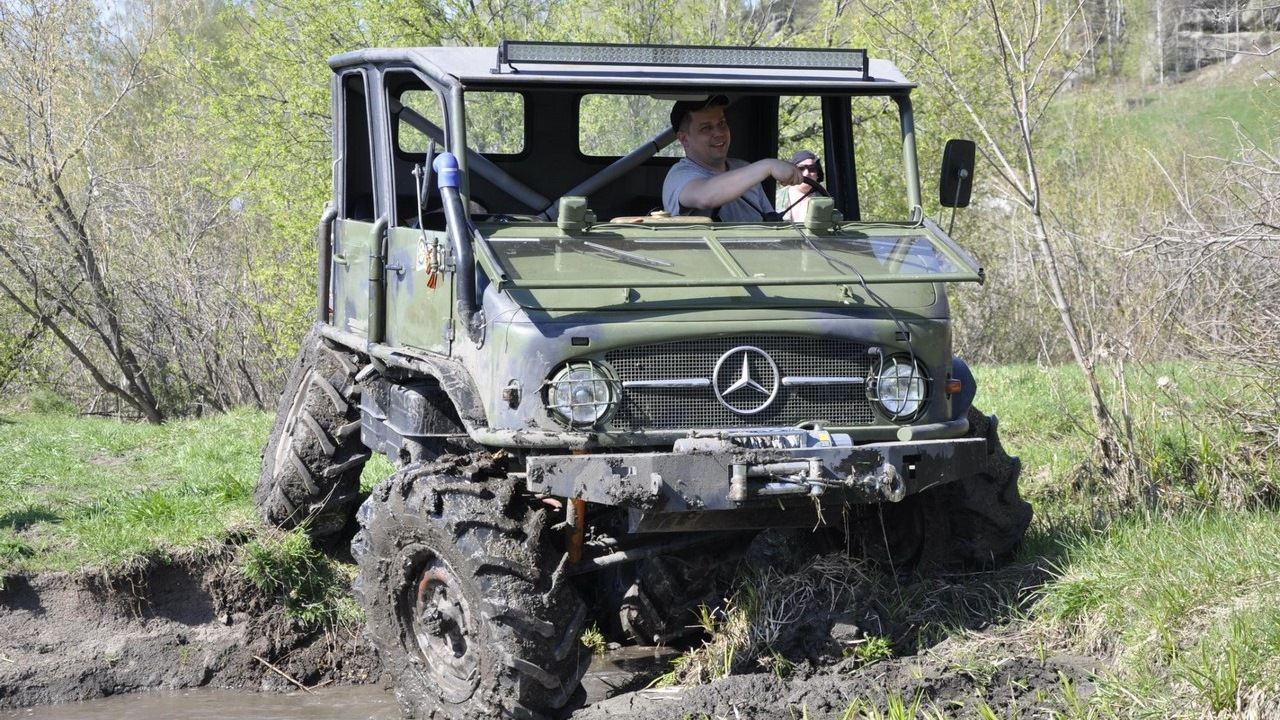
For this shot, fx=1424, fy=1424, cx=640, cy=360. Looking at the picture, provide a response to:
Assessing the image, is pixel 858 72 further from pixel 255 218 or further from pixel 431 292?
pixel 255 218

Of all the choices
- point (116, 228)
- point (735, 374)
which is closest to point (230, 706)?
point (735, 374)

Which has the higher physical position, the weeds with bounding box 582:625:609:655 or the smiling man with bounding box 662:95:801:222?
the smiling man with bounding box 662:95:801:222

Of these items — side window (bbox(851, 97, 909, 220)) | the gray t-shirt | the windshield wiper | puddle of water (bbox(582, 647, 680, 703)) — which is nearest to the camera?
the windshield wiper

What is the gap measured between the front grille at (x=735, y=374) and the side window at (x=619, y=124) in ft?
→ 6.29

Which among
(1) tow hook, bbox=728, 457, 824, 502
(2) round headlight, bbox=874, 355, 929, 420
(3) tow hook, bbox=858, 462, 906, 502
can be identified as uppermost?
(2) round headlight, bbox=874, 355, 929, 420

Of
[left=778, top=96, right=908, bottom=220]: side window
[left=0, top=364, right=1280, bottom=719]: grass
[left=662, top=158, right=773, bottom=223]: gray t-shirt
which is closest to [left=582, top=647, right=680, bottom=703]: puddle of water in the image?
[left=0, top=364, right=1280, bottom=719]: grass

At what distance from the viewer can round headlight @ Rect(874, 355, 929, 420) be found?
554 cm

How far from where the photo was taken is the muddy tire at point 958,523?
6.34 metres

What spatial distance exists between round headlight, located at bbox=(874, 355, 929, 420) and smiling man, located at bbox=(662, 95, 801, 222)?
1251 millimetres

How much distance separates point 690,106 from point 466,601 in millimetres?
2735

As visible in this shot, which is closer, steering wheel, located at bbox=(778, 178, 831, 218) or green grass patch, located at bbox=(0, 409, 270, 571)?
steering wheel, located at bbox=(778, 178, 831, 218)

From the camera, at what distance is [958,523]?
6.43 m

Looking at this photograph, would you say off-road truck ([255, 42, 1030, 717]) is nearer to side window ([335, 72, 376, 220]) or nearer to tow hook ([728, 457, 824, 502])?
tow hook ([728, 457, 824, 502])

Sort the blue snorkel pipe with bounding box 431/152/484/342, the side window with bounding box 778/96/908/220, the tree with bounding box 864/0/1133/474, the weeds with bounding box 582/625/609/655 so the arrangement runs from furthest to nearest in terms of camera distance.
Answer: the side window with bounding box 778/96/908/220
the tree with bounding box 864/0/1133/474
the weeds with bounding box 582/625/609/655
the blue snorkel pipe with bounding box 431/152/484/342
